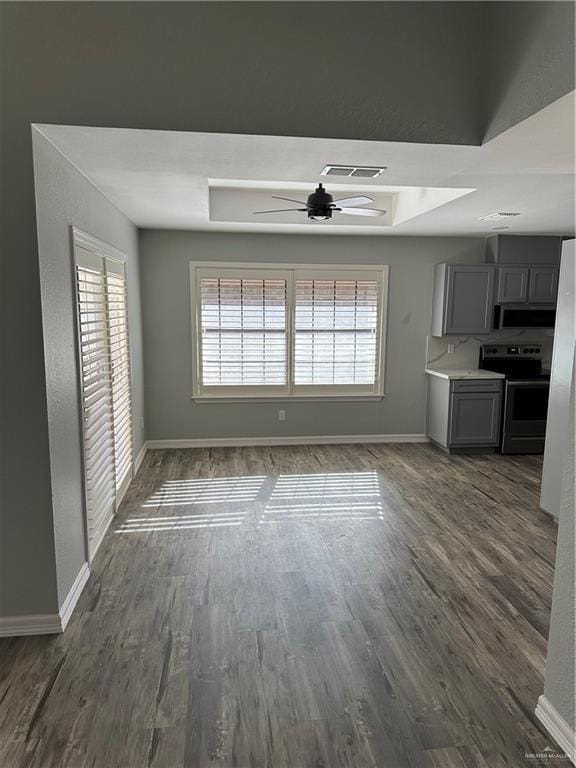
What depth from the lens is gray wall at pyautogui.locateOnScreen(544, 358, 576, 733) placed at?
1.87m

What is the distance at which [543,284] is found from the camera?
5.71m

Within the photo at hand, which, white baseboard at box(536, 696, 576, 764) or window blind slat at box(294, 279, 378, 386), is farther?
window blind slat at box(294, 279, 378, 386)

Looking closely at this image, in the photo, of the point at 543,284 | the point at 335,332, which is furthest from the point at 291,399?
the point at 543,284

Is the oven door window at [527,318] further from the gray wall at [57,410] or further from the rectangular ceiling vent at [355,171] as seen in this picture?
the gray wall at [57,410]

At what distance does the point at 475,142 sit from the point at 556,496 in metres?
2.82

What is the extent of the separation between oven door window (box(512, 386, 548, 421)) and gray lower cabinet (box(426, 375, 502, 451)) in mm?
178

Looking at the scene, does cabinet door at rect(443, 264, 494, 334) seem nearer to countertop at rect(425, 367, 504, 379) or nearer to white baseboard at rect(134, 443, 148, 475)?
countertop at rect(425, 367, 504, 379)

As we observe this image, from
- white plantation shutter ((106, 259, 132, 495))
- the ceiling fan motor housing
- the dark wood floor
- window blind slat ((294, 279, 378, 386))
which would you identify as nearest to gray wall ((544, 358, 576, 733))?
the dark wood floor

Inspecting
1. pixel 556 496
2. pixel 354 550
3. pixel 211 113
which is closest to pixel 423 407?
pixel 556 496

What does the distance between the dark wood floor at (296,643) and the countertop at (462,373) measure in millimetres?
1669

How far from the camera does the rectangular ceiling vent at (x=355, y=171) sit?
115 inches

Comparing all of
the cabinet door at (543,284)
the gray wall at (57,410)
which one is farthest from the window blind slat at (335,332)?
the gray wall at (57,410)

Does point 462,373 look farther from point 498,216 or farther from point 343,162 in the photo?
point 343,162

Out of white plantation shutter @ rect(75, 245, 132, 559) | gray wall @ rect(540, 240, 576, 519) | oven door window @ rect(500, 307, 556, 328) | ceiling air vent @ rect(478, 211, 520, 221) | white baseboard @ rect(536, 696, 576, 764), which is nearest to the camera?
white baseboard @ rect(536, 696, 576, 764)
